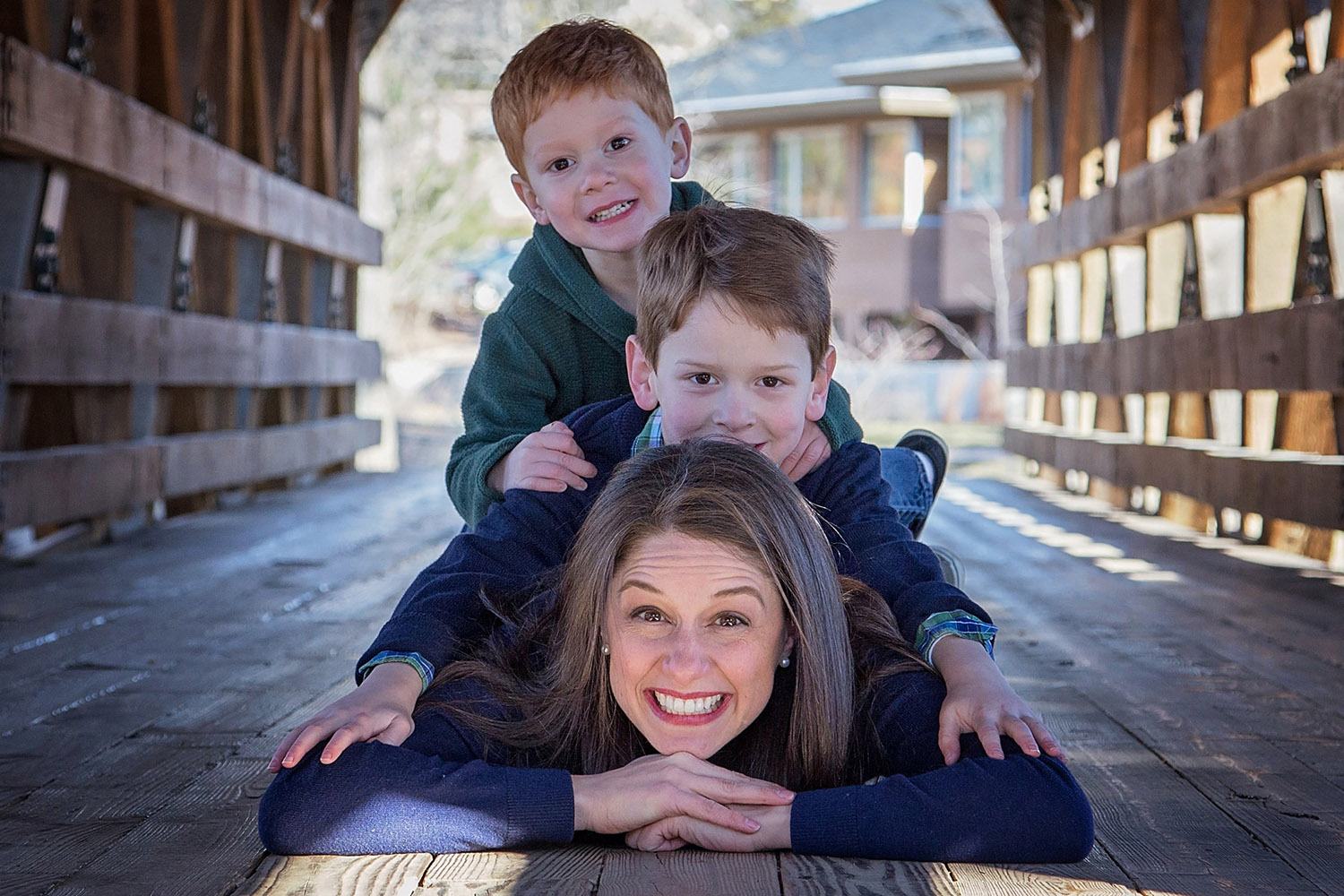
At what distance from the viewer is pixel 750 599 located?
1840 millimetres

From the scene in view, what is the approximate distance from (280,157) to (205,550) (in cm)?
274

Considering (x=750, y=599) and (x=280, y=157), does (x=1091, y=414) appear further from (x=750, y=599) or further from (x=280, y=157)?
(x=750, y=599)

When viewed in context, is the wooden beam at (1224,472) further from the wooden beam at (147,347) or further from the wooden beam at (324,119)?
the wooden beam at (324,119)

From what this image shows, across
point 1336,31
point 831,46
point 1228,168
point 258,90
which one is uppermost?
point 831,46

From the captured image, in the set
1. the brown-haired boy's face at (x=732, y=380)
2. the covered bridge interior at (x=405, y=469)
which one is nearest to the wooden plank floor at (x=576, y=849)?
the covered bridge interior at (x=405, y=469)

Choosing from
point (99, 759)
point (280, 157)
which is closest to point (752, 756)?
point (99, 759)

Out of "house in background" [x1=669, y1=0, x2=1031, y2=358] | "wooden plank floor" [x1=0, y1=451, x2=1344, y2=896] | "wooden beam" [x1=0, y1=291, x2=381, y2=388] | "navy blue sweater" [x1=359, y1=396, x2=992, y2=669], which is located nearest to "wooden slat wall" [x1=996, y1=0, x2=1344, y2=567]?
"wooden plank floor" [x1=0, y1=451, x2=1344, y2=896]

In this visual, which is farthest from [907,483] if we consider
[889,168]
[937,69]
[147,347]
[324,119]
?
[889,168]

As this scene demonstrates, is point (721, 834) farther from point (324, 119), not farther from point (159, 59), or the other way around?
point (324, 119)

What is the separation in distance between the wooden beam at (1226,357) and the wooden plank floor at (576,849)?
565 millimetres

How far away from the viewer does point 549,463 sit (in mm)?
2354

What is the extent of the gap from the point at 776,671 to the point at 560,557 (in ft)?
1.66

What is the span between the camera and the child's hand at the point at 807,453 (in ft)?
7.65

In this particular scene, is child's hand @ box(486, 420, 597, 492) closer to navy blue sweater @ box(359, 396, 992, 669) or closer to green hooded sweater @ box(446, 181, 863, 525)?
navy blue sweater @ box(359, 396, 992, 669)
